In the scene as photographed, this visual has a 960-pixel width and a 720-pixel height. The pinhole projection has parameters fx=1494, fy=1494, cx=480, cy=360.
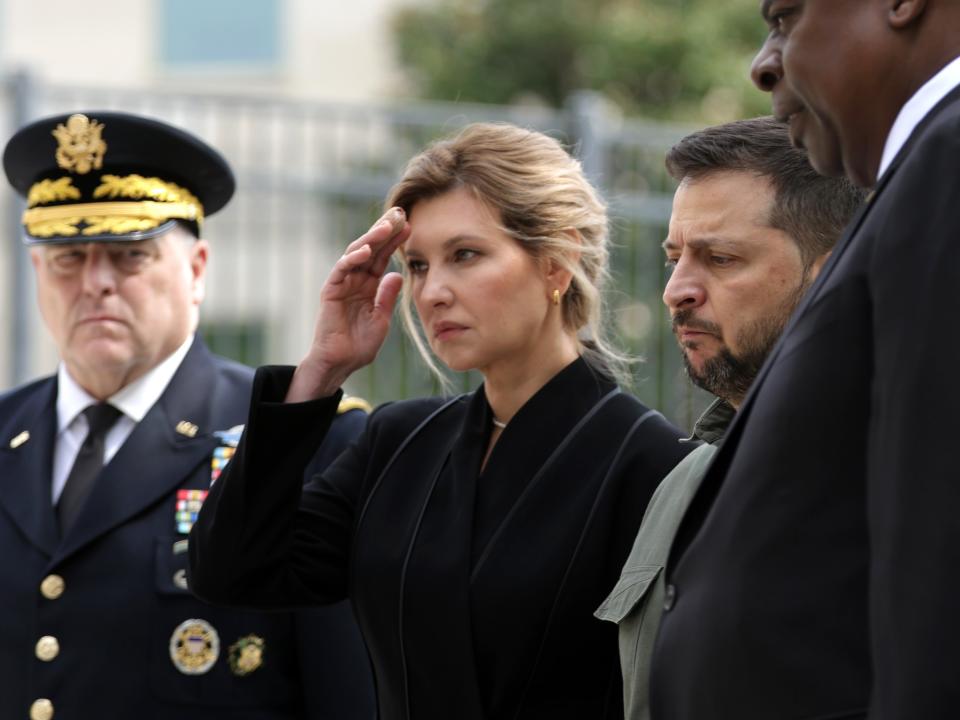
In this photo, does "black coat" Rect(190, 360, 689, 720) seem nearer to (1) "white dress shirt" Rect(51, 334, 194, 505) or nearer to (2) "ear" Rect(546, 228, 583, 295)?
(2) "ear" Rect(546, 228, 583, 295)

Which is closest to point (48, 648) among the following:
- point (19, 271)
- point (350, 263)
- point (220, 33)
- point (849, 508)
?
point (350, 263)

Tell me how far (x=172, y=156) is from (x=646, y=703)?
1882mm

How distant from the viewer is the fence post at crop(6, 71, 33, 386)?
5574 mm

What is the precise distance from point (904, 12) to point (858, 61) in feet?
0.20

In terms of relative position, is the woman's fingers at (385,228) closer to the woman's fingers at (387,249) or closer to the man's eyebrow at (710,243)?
the woman's fingers at (387,249)

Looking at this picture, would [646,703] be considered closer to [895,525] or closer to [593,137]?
[895,525]

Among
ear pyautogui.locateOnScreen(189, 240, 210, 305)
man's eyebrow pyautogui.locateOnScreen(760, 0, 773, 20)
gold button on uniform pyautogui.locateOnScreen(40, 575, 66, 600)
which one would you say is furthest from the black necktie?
man's eyebrow pyautogui.locateOnScreen(760, 0, 773, 20)

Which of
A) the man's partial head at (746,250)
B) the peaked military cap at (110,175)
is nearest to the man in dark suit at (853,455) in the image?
the man's partial head at (746,250)

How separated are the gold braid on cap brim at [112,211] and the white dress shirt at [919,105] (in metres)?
2.17

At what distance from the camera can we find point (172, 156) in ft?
11.2

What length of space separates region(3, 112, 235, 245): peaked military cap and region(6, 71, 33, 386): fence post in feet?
7.13

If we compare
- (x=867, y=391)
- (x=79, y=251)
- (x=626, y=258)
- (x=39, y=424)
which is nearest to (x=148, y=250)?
(x=79, y=251)

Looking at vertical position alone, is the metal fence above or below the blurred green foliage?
below

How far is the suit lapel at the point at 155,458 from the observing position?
309 cm
